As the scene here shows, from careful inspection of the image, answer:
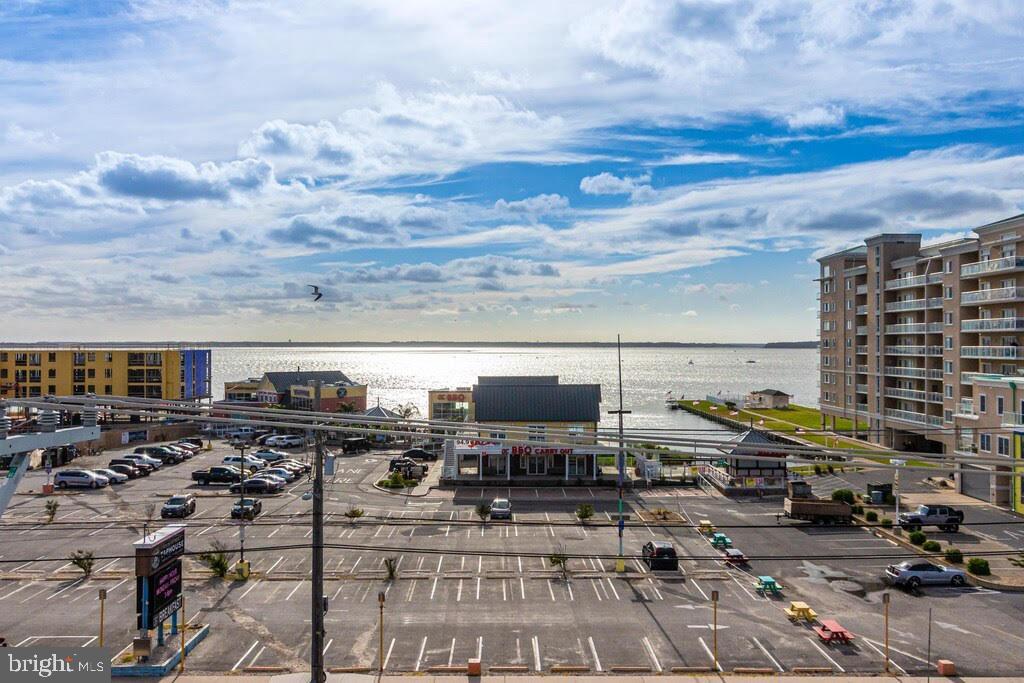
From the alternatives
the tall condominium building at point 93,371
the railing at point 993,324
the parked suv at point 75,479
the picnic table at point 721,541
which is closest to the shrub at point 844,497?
the picnic table at point 721,541

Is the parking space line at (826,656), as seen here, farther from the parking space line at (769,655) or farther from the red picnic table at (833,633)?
the parking space line at (769,655)

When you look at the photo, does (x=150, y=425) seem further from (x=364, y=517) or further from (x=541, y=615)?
(x=541, y=615)

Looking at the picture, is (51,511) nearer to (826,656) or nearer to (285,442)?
(285,442)

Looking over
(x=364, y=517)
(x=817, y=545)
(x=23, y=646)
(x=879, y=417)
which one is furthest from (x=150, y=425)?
(x=879, y=417)

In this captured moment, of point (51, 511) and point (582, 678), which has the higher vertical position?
point (51, 511)

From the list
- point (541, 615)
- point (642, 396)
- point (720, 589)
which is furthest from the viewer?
point (642, 396)

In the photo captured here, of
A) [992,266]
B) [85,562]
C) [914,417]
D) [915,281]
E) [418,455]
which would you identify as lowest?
[418,455]

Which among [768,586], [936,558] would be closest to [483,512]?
[768,586]
